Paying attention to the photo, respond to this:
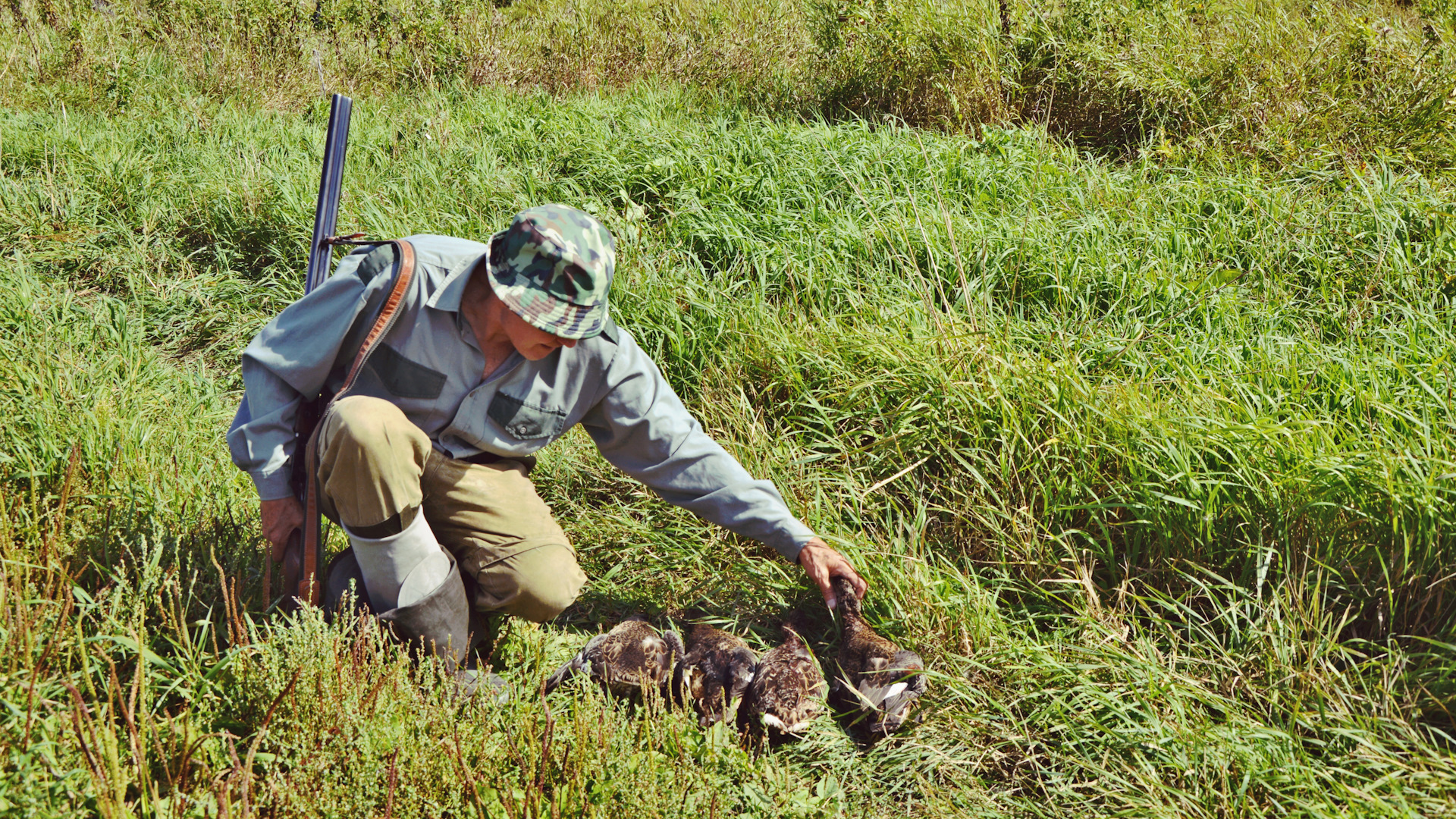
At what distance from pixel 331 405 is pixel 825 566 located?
1.58 meters

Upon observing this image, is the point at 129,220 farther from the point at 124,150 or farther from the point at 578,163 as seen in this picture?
the point at 578,163

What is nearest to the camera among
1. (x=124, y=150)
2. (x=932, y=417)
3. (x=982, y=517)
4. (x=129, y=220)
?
(x=982, y=517)

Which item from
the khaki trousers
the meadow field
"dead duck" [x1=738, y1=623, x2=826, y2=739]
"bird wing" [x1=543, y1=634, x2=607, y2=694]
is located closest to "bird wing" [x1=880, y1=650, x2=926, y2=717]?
the meadow field

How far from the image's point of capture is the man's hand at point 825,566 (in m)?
3.37

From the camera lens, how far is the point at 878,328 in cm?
468

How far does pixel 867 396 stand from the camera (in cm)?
438

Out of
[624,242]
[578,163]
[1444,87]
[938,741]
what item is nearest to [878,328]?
[624,242]

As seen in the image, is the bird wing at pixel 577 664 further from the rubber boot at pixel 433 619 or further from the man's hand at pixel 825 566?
the man's hand at pixel 825 566

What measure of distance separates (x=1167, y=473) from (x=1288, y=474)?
378mm

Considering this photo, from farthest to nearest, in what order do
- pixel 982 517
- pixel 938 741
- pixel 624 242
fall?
pixel 624 242 < pixel 982 517 < pixel 938 741

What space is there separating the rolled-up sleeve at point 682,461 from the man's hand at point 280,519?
94 centimetres

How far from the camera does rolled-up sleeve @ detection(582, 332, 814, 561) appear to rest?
3395 millimetres

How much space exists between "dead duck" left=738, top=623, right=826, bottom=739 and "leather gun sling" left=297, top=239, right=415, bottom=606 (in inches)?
52.5

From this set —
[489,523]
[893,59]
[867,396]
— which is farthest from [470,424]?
[893,59]
